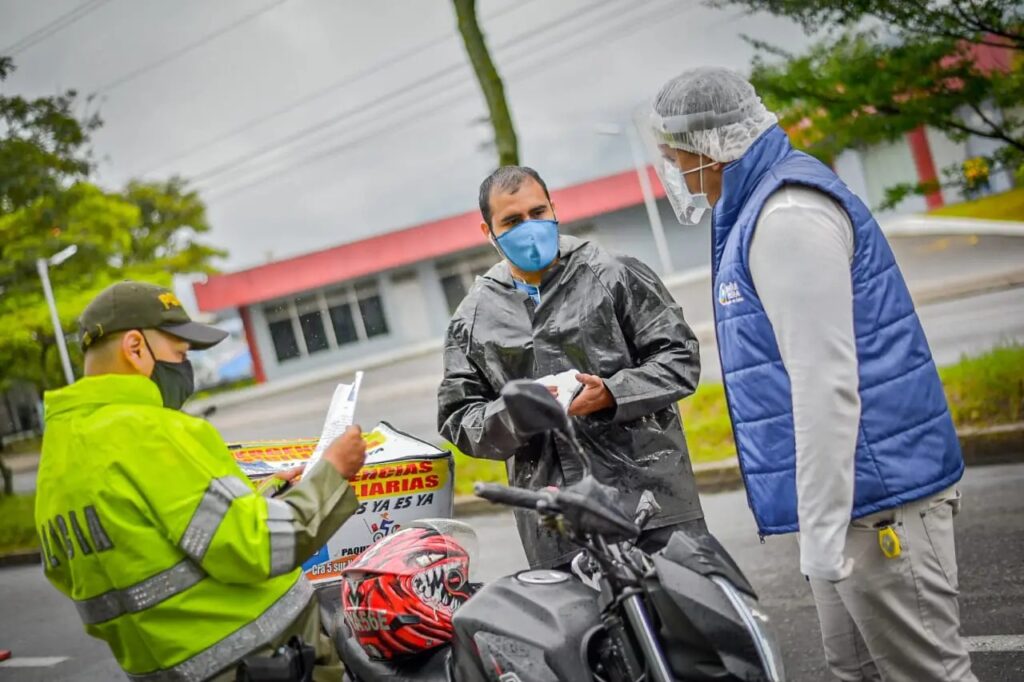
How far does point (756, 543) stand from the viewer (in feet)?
19.4

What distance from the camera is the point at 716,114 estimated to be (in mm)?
2277

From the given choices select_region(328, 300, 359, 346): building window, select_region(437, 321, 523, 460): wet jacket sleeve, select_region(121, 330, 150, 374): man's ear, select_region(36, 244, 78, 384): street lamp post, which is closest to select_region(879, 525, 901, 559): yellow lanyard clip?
select_region(437, 321, 523, 460): wet jacket sleeve

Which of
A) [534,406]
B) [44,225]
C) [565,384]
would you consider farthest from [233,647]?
[44,225]

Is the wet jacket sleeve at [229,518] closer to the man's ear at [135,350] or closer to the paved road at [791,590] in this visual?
the man's ear at [135,350]

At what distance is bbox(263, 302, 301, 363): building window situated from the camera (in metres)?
33.6

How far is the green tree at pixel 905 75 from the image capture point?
6910mm

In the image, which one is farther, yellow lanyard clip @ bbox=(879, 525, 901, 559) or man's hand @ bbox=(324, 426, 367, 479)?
man's hand @ bbox=(324, 426, 367, 479)

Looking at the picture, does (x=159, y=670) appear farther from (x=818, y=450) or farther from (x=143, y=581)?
(x=818, y=450)

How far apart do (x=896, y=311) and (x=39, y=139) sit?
12.0 m

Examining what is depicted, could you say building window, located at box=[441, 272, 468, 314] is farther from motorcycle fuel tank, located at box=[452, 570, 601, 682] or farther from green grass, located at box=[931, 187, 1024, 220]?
motorcycle fuel tank, located at box=[452, 570, 601, 682]

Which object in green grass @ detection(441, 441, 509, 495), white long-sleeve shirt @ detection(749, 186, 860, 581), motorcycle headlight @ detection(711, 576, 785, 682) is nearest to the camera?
motorcycle headlight @ detection(711, 576, 785, 682)

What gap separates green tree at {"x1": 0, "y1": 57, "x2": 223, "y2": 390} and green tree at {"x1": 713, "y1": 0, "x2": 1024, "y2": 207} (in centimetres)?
831

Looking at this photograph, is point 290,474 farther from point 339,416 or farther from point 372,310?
point 372,310

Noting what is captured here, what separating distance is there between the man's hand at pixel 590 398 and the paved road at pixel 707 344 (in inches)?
287
